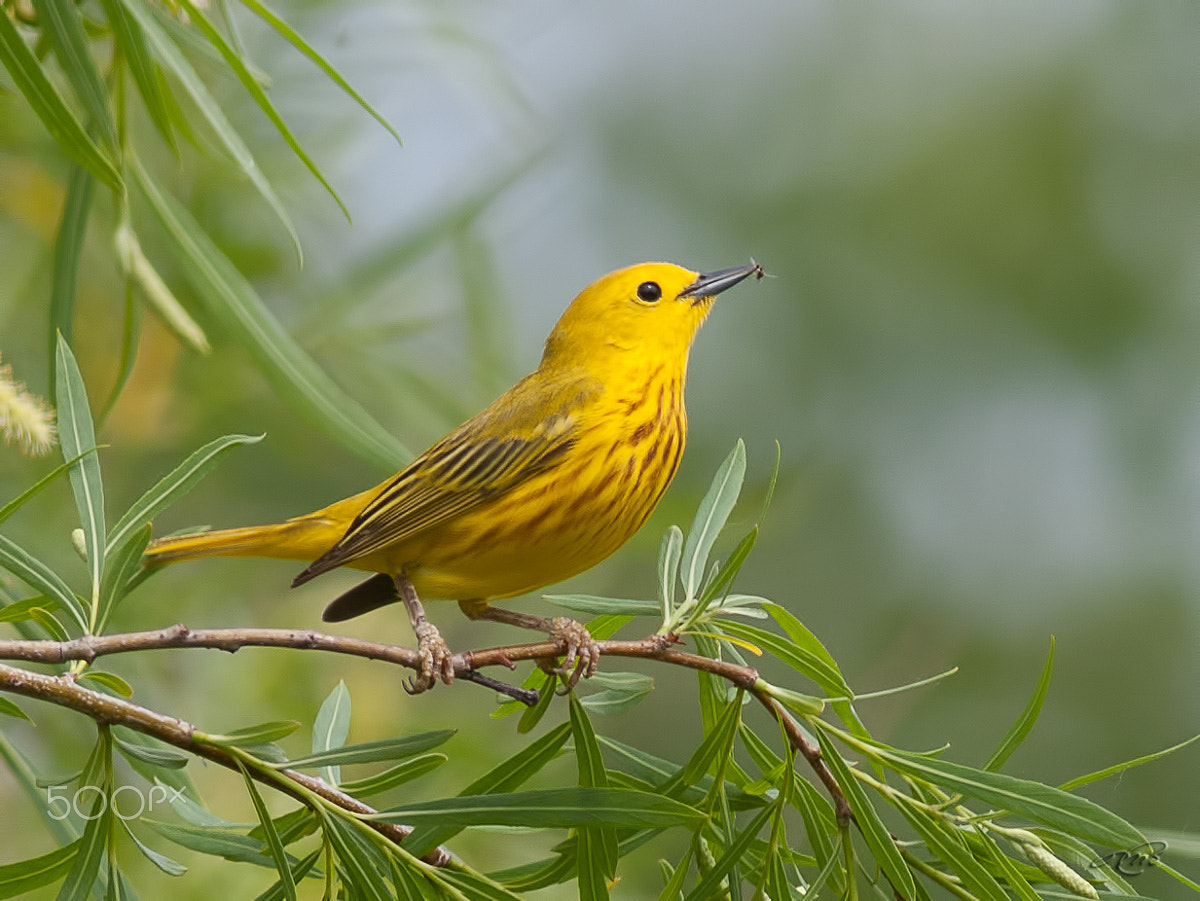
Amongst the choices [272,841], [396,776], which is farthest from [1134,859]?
[272,841]

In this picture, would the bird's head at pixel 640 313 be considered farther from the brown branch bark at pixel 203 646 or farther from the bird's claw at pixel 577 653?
the brown branch bark at pixel 203 646

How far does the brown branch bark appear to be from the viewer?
1.32 m

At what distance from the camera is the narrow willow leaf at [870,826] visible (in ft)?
4.70

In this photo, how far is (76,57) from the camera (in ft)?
5.40

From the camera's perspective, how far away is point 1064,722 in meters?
5.50

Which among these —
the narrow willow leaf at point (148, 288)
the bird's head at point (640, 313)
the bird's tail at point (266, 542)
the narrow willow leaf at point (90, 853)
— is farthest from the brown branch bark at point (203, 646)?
the bird's head at point (640, 313)

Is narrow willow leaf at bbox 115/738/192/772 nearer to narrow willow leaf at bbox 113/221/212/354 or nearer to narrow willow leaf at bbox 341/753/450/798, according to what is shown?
narrow willow leaf at bbox 341/753/450/798

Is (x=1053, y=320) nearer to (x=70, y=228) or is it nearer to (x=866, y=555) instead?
(x=866, y=555)

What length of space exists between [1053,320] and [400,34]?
12.7 ft

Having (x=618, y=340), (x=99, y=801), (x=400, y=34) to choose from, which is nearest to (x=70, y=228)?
(x=99, y=801)

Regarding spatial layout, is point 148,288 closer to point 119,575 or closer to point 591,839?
point 119,575

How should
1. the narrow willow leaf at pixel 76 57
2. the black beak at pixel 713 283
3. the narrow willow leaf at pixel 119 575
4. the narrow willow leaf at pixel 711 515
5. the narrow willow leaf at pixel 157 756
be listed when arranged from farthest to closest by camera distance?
the black beak at pixel 713 283 → the narrow willow leaf at pixel 711 515 → the narrow willow leaf at pixel 76 57 → the narrow willow leaf at pixel 119 575 → the narrow willow leaf at pixel 157 756

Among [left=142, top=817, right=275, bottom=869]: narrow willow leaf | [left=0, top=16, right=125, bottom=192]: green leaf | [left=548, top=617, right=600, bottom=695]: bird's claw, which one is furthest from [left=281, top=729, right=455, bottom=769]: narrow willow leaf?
[left=0, top=16, right=125, bottom=192]: green leaf

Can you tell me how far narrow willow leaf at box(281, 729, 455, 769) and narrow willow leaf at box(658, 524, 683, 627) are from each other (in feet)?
1.27
